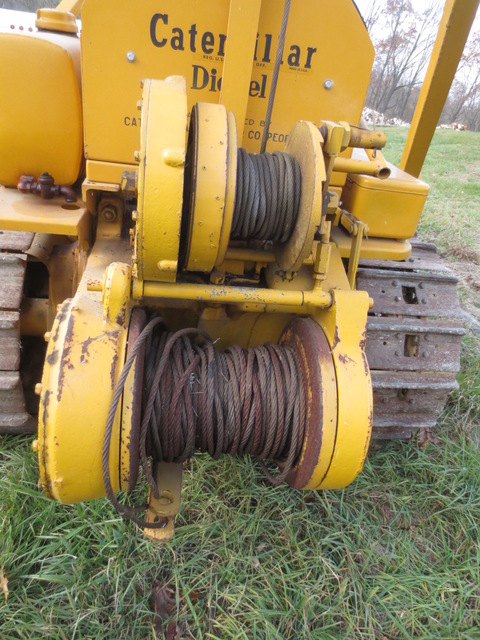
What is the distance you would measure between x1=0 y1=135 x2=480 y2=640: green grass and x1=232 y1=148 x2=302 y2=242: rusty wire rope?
134cm

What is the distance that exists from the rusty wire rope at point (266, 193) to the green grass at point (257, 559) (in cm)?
134

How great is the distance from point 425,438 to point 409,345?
0.71 metres

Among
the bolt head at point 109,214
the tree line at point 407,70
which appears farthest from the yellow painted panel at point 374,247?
the tree line at point 407,70

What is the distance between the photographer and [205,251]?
1.73 metres

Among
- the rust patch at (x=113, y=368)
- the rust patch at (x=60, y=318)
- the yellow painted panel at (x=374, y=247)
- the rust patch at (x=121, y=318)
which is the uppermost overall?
the yellow painted panel at (x=374, y=247)

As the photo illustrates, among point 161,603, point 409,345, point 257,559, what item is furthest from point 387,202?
point 161,603

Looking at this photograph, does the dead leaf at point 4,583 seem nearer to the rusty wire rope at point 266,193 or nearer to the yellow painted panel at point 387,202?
the rusty wire rope at point 266,193

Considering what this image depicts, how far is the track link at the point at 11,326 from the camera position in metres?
2.21

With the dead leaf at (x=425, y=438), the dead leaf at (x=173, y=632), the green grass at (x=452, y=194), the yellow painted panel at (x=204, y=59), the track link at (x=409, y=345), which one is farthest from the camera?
the green grass at (x=452, y=194)

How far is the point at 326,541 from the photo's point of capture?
2.28 m

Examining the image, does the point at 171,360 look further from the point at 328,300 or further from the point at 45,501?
the point at 45,501

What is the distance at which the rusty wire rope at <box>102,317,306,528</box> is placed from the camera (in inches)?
69.8

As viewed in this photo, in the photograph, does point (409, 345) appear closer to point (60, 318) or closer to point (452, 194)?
point (60, 318)

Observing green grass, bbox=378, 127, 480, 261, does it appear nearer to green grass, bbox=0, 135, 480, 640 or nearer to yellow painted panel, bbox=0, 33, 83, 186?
green grass, bbox=0, 135, 480, 640
